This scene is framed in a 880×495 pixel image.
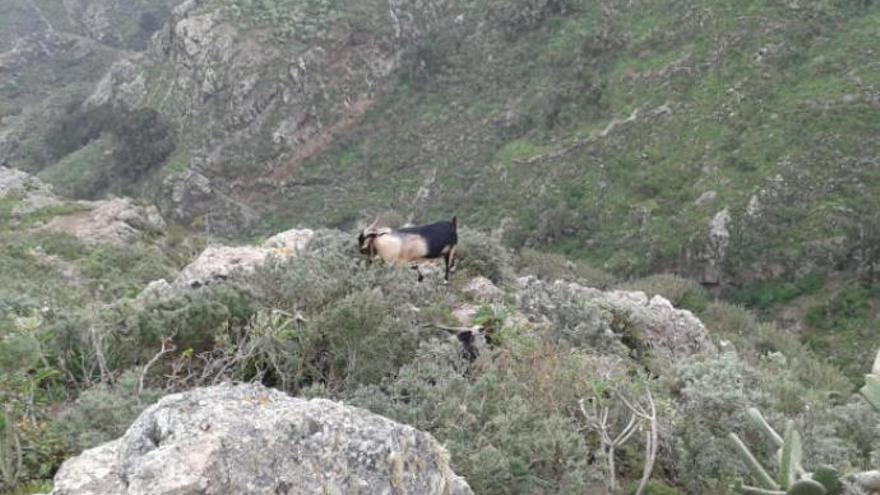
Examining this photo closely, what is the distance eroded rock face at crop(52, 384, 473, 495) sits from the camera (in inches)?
116

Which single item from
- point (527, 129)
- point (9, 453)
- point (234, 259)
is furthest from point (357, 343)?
point (527, 129)

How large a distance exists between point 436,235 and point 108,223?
17355 mm

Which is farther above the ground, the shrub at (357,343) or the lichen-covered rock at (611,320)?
the shrub at (357,343)

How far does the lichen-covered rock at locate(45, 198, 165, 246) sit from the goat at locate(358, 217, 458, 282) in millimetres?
14930

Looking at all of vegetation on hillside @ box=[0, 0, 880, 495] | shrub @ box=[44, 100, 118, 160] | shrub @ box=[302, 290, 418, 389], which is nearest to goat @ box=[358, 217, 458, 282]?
vegetation on hillside @ box=[0, 0, 880, 495]

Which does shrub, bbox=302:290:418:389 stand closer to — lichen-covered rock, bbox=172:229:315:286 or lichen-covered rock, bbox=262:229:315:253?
lichen-covered rock, bbox=172:229:315:286

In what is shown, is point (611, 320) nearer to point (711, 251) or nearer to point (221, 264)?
point (221, 264)

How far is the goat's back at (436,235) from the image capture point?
8.34m

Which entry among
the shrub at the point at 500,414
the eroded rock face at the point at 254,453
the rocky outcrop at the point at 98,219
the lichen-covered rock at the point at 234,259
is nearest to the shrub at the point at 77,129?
the rocky outcrop at the point at 98,219

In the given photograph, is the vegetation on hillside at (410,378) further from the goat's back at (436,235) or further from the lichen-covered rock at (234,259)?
the lichen-covered rock at (234,259)

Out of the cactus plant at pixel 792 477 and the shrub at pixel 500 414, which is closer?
the cactus plant at pixel 792 477

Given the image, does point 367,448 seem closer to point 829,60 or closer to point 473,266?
point 473,266

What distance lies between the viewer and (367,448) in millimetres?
3270

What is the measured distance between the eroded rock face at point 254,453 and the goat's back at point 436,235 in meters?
4.89
